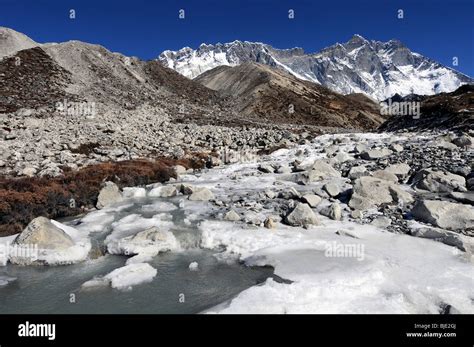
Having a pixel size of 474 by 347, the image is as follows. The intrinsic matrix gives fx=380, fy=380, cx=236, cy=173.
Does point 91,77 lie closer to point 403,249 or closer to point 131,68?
point 131,68

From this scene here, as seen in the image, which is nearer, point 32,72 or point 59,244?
point 59,244

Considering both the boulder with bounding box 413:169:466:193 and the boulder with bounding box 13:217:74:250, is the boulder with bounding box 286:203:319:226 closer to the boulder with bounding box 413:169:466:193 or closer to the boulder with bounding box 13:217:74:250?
the boulder with bounding box 413:169:466:193

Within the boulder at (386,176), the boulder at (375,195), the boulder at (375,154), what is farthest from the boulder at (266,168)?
the boulder at (375,195)

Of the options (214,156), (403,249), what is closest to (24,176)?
(214,156)

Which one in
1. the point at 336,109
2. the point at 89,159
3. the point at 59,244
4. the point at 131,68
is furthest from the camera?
the point at 336,109

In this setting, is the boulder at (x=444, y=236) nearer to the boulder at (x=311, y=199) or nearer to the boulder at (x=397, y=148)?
the boulder at (x=311, y=199)

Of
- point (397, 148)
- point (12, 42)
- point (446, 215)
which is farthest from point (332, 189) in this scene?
point (12, 42)
